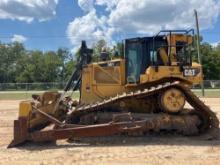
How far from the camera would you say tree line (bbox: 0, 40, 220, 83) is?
262ft

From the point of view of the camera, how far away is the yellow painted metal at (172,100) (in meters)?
12.6

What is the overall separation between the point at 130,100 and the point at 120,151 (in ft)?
7.76

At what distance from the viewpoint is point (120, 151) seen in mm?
11242

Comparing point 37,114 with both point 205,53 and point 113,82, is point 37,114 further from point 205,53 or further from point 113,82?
point 205,53

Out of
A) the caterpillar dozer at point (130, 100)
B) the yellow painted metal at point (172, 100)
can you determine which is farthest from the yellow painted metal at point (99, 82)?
the yellow painted metal at point (172, 100)

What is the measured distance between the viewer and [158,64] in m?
13.4

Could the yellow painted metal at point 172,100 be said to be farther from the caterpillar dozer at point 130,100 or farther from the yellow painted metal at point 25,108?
the yellow painted metal at point 25,108

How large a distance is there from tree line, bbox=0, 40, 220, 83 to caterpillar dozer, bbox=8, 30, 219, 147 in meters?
64.5

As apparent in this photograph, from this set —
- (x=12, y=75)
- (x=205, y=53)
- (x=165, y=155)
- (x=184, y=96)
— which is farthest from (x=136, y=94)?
(x=12, y=75)

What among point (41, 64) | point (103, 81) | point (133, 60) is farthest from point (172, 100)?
point (41, 64)

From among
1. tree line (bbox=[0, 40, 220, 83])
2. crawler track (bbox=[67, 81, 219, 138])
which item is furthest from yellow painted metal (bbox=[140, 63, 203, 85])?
tree line (bbox=[0, 40, 220, 83])

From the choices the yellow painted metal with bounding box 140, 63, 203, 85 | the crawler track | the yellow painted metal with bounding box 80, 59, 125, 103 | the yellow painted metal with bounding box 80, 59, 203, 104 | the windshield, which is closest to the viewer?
the crawler track

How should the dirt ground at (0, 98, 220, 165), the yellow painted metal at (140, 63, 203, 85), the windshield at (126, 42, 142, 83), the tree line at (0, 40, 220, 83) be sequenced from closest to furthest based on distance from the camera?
the dirt ground at (0, 98, 220, 165), the yellow painted metal at (140, 63, 203, 85), the windshield at (126, 42, 142, 83), the tree line at (0, 40, 220, 83)

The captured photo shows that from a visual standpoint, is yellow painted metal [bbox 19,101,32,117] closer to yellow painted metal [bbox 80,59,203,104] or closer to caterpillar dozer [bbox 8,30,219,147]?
caterpillar dozer [bbox 8,30,219,147]
